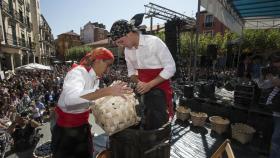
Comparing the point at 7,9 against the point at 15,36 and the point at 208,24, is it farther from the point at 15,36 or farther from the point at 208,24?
the point at 208,24

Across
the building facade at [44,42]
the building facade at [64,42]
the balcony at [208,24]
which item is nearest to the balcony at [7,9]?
the building facade at [44,42]

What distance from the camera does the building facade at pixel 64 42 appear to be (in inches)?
2945

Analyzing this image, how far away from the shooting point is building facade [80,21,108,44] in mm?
69500

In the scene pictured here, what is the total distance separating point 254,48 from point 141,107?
2476 cm

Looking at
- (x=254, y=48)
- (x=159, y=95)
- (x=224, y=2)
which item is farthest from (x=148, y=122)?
(x=254, y=48)

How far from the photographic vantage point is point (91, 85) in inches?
81.0

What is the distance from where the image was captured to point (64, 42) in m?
75.4

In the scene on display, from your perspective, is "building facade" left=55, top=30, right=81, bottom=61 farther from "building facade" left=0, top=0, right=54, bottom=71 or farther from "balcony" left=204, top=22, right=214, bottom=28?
"balcony" left=204, top=22, right=214, bottom=28

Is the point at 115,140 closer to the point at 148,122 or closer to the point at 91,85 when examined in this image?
the point at 148,122

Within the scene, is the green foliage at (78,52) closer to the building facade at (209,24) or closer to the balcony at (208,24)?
the building facade at (209,24)

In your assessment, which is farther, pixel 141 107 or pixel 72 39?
pixel 72 39

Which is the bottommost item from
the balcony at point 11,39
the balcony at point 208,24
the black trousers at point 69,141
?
the black trousers at point 69,141

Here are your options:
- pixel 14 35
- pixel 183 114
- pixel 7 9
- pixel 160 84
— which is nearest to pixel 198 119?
pixel 183 114

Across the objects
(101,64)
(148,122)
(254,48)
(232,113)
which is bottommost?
(232,113)
